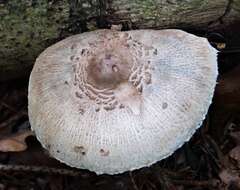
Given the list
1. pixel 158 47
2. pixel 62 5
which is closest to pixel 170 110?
pixel 158 47

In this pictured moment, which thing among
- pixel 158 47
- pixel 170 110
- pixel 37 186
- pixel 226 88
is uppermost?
pixel 158 47

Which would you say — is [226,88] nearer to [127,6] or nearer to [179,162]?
[179,162]

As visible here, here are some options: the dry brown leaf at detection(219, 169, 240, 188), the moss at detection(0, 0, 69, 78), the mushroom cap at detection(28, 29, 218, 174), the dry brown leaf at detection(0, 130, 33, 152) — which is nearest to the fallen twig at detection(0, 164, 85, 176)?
the dry brown leaf at detection(0, 130, 33, 152)

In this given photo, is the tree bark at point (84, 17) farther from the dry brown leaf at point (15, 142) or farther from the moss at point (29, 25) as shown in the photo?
the dry brown leaf at point (15, 142)

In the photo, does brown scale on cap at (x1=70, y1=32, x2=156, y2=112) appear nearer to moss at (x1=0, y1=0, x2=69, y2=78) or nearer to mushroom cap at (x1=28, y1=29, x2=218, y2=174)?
mushroom cap at (x1=28, y1=29, x2=218, y2=174)

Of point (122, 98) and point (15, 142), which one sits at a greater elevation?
point (122, 98)

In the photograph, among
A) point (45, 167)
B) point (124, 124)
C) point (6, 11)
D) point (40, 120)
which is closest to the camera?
point (124, 124)

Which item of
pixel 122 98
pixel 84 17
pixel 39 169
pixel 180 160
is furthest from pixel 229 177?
pixel 84 17

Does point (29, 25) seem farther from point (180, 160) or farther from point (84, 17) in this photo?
point (180, 160)
